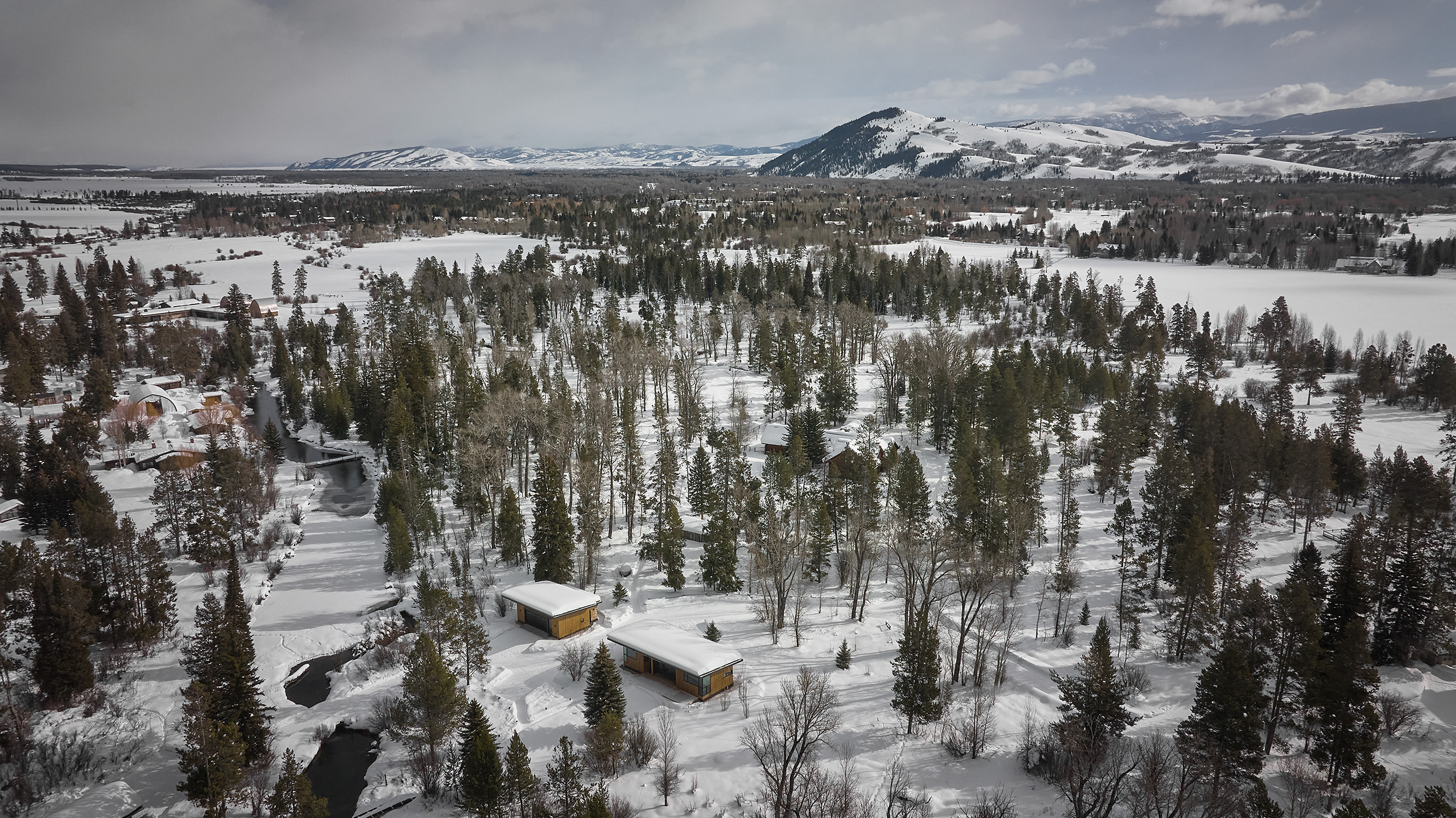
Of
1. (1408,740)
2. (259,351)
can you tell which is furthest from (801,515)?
(259,351)

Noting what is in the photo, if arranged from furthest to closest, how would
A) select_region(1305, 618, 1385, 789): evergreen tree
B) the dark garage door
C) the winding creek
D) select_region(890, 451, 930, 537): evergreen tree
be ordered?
1. select_region(890, 451, 930, 537): evergreen tree
2. the dark garage door
3. the winding creek
4. select_region(1305, 618, 1385, 789): evergreen tree

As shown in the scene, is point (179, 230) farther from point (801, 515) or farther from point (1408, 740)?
point (1408, 740)

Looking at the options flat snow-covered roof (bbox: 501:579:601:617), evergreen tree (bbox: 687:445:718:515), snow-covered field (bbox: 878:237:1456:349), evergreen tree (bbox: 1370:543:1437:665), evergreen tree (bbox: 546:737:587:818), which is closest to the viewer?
evergreen tree (bbox: 546:737:587:818)

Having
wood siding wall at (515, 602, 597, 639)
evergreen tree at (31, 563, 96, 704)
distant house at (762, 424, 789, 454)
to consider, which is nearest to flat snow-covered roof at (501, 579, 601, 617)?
wood siding wall at (515, 602, 597, 639)

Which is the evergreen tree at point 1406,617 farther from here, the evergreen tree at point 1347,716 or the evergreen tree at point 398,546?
the evergreen tree at point 398,546

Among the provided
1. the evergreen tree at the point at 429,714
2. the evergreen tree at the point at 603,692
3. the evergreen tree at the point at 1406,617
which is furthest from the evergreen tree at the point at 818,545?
the evergreen tree at the point at 1406,617

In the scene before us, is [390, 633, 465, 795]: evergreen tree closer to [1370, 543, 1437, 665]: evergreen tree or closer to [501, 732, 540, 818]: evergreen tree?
[501, 732, 540, 818]: evergreen tree

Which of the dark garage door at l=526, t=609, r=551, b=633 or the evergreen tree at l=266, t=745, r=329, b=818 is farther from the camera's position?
the dark garage door at l=526, t=609, r=551, b=633
